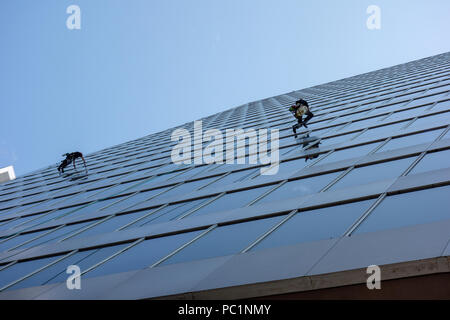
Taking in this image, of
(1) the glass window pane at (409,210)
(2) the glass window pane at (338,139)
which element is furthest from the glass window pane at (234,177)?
(1) the glass window pane at (409,210)

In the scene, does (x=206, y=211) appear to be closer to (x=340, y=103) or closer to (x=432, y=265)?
(x=432, y=265)

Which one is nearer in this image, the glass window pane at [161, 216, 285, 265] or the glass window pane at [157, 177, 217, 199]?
the glass window pane at [161, 216, 285, 265]

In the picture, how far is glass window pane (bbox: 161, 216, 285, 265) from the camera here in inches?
333

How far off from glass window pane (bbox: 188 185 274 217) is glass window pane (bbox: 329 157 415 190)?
2076mm

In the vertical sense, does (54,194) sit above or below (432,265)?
below

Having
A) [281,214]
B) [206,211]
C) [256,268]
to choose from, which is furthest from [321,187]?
[256,268]

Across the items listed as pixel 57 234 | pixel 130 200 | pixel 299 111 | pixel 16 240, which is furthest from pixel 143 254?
pixel 299 111

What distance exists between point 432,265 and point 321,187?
5.62 metres

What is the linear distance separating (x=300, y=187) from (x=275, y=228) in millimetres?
2917

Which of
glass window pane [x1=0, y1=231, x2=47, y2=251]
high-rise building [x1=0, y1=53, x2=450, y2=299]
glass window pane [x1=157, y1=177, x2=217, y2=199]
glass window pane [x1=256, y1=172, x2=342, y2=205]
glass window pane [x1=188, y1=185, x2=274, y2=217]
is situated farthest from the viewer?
glass window pane [x1=157, y1=177, x2=217, y2=199]

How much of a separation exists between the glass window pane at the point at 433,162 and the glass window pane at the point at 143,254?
4615mm

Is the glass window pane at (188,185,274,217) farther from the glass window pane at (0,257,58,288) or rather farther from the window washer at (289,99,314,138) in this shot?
the window washer at (289,99,314,138)

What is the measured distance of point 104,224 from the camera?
45.9 ft

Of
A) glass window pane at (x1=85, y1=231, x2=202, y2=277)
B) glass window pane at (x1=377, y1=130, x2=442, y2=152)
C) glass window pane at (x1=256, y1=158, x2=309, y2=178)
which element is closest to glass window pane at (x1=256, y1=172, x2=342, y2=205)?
glass window pane at (x1=256, y1=158, x2=309, y2=178)
